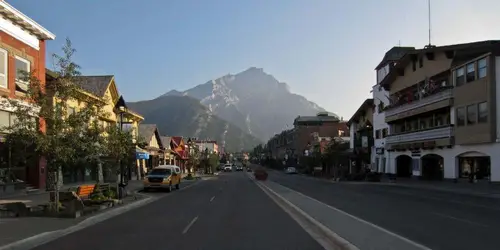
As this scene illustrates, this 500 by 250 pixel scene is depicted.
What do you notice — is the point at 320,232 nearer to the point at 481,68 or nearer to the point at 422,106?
the point at 481,68

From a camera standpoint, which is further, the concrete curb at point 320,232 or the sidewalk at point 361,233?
the concrete curb at point 320,232

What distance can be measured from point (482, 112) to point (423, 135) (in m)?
11.0

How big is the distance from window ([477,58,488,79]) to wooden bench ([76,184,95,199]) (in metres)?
29.6

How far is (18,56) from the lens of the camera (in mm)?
28188

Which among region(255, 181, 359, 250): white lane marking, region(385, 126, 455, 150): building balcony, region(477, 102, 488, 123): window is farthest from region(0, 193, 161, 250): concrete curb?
region(385, 126, 455, 150): building balcony

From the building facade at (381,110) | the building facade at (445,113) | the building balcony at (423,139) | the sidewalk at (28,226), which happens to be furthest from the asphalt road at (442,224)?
the building facade at (381,110)

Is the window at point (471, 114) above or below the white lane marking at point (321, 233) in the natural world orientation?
above

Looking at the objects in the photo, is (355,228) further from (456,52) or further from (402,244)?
(456,52)

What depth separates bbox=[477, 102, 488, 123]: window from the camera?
38594 mm

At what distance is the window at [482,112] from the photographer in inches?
1519

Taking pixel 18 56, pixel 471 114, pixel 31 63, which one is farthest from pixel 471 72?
pixel 18 56

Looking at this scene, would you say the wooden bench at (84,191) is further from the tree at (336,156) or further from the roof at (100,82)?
the tree at (336,156)

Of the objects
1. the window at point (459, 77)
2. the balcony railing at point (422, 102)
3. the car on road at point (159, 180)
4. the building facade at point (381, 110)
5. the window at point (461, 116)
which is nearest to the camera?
the car on road at point (159, 180)

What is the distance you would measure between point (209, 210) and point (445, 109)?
32029mm
